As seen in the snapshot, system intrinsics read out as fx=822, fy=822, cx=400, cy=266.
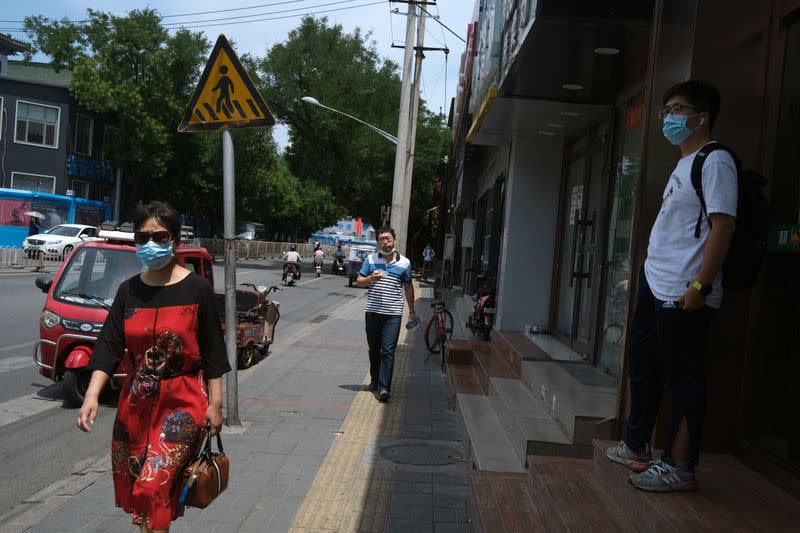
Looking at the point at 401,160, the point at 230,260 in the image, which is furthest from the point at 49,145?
the point at 230,260

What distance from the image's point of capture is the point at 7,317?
14625mm

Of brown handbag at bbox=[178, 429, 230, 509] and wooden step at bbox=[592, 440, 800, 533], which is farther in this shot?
brown handbag at bbox=[178, 429, 230, 509]

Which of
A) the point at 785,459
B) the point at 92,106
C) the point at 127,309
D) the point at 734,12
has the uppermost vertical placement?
the point at 92,106

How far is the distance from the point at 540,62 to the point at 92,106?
3806 centimetres

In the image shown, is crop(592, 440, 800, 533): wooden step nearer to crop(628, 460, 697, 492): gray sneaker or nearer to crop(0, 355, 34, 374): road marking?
crop(628, 460, 697, 492): gray sneaker

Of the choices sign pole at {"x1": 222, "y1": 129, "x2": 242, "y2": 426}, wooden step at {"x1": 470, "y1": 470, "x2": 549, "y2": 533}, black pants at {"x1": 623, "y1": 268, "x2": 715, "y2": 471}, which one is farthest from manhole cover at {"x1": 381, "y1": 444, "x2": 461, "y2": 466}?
black pants at {"x1": 623, "y1": 268, "x2": 715, "y2": 471}

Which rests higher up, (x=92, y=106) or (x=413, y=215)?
(x=92, y=106)

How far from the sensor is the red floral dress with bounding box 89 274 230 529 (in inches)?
141

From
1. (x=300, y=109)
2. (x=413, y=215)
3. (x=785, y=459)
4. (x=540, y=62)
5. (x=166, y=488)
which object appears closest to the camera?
(x=166, y=488)

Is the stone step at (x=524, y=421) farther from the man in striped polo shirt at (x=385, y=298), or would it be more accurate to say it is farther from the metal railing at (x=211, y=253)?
the metal railing at (x=211, y=253)

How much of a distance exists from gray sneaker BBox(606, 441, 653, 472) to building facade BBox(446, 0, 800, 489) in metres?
0.63

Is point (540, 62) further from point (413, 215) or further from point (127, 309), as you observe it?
point (413, 215)

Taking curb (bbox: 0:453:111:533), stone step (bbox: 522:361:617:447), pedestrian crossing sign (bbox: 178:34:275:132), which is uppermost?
pedestrian crossing sign (bbox: 178:34:275:132)

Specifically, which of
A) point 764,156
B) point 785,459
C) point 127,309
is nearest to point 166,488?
point 127,309
